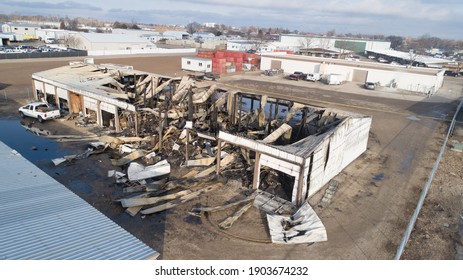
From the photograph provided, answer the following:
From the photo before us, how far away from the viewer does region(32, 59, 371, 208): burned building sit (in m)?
16.8

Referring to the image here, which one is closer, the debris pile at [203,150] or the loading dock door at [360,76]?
the debris pile at [203,150]

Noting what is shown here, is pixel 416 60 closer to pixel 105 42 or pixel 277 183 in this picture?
pixel 105 42

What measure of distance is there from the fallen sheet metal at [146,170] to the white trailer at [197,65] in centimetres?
4154

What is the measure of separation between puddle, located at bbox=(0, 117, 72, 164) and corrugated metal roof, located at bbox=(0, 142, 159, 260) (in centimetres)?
858

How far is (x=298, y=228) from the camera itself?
1392 centimetres

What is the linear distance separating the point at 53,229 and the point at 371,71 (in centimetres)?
5761

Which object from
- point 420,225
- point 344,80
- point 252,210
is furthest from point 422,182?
point 344,80

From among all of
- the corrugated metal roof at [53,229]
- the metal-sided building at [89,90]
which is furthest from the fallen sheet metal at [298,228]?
the metal-sided building at [89,90]

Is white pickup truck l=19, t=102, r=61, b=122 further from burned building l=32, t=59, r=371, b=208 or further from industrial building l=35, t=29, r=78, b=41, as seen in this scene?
industrial building l=35, t=29, r=78, b=41

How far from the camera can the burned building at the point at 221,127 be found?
16.8m

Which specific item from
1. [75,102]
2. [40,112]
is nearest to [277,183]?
[40,112]

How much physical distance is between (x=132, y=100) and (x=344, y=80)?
42.2 meters

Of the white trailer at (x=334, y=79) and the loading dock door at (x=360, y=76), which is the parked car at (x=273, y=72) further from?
the loading dock door at (x=360, y=76)

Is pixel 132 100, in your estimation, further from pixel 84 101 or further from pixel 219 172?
pixel 219 172
